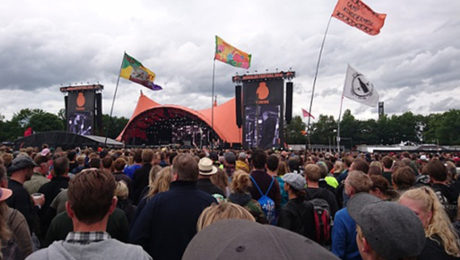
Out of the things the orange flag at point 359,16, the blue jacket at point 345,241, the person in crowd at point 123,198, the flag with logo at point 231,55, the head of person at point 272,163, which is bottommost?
the blue jacket at point 345,241

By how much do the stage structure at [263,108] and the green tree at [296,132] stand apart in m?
46.3

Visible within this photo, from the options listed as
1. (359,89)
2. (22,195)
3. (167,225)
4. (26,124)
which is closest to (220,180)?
(167,225)

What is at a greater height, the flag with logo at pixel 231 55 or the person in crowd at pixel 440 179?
the flag with logo at pixel 231 55

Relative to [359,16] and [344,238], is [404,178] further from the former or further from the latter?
[359,16]

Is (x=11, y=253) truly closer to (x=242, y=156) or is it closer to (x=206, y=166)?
(x=206, y=166)

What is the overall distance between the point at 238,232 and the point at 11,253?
6.39ft

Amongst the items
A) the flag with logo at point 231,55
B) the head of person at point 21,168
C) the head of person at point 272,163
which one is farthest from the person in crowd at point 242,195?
the flag with logo at point 231,55

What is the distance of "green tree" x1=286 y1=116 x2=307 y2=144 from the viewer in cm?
7906

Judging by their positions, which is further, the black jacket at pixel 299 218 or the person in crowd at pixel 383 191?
the person in crowd at pixel 383 191

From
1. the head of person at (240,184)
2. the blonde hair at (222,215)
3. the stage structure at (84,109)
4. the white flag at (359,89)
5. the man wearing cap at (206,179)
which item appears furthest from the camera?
the stage structure at (84,109)

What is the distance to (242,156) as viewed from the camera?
706 centimetres

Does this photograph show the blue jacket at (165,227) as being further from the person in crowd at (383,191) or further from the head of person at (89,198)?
the person in crowd at (383,191)

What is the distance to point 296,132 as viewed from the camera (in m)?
80.3

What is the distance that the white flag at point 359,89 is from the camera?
11.5m
